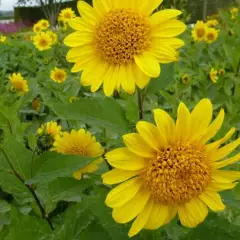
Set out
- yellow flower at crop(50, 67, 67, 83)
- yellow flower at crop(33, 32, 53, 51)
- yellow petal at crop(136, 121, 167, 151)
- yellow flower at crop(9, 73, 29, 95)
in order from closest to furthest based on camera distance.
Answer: yellow petal at crop(136, 121, 167, 151)
yellow flower at crop(9, 73, 29, 95)
yellow flower at crop(50, 67, 67, 83)
yellow flower at crop(33, 32, 53, 51)

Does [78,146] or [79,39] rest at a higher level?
[79,39]

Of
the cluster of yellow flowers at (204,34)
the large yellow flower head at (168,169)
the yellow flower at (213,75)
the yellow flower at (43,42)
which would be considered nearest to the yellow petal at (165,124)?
the large yellow flower head at (168,169)

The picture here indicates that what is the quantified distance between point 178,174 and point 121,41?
34 centimetres

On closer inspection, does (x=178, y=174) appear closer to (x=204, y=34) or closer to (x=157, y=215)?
(x=157, y=215)

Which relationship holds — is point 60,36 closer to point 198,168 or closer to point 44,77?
point 44,77

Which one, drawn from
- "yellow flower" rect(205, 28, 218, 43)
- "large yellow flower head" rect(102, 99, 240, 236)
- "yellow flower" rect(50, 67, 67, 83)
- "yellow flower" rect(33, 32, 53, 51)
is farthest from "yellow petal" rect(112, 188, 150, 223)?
"yellow flower" rect(33, 32, 53, 51)

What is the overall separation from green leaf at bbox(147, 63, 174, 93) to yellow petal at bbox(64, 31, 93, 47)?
203mm

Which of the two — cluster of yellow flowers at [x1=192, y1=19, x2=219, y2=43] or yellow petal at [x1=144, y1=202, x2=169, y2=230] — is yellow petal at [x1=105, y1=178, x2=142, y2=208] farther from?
cluster of yellow flowers at [x1=192, y1=19, x2=219, y2=43]

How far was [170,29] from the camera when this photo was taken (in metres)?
0.94

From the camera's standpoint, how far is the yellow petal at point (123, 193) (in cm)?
77

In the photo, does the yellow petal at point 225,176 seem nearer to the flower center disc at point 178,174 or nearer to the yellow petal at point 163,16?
the flower center disc at point 178,174

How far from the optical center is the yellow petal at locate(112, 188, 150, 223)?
786 millimetres

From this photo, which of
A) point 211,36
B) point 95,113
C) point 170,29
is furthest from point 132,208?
point 211,36

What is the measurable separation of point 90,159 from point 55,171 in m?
0.07
